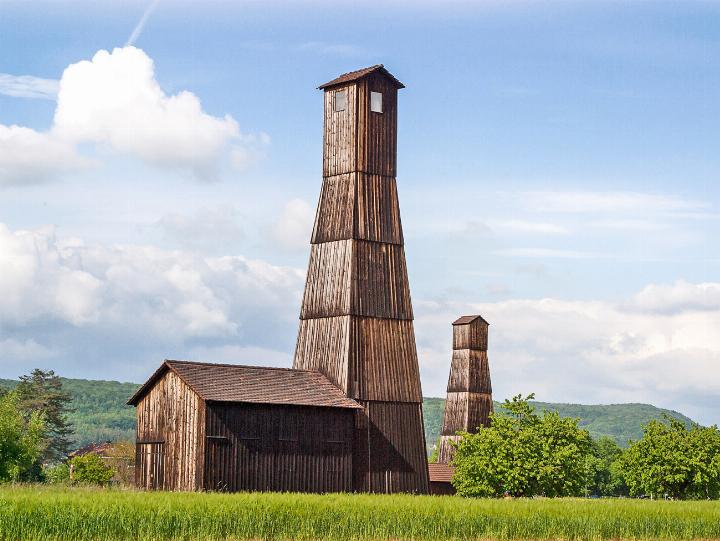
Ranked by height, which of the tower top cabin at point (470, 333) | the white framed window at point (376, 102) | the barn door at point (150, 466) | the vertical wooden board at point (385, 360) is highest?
the white framed window at point (376, 102)

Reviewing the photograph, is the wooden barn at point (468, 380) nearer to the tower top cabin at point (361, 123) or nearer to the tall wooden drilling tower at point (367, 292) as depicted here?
the tall wooden drilling tower at point (367, 292)

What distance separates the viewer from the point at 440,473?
79.2 m

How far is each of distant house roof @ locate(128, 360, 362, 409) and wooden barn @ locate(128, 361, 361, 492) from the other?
0.17ft

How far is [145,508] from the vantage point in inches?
1501

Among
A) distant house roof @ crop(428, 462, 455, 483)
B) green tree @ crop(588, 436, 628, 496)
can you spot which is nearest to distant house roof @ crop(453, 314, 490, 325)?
distant house roof @ crop(428, 462, 455, 483)

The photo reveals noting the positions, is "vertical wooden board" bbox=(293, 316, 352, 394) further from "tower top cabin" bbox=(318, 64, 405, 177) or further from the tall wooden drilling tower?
"tower top cabin" bbox=(318, 64, 405, 177)

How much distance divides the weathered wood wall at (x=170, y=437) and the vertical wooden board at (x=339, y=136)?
14376 mm

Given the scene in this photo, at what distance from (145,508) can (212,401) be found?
14.2 m

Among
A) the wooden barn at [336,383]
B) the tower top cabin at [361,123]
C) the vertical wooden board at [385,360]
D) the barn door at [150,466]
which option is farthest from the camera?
the tower top cabin at [361,123]

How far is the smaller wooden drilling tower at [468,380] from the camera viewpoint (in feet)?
274

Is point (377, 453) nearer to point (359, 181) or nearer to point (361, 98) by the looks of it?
point (359, 181)

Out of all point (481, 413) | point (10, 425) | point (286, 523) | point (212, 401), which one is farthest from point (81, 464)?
point (286, 523)

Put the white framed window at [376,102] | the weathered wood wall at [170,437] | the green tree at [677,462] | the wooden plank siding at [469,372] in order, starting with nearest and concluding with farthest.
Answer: the weathered wood wall at [170,437]
the white framed window at [376,102]
the green tree at [677,462]
the wooden plank siding at [469,372]

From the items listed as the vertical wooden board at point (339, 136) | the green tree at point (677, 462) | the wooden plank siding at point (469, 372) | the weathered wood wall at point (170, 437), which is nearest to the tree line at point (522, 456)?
the green tree at point (677, 462)
